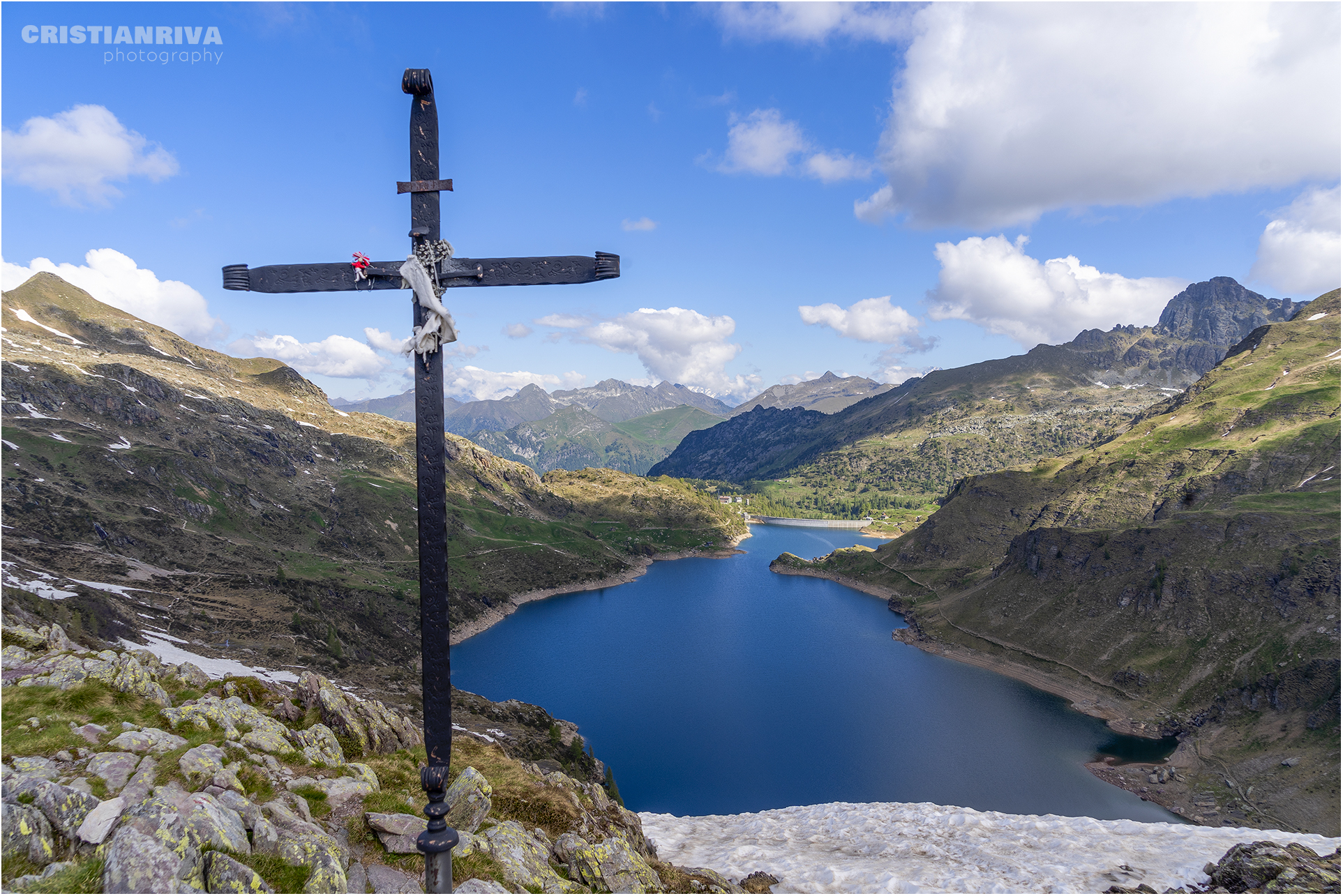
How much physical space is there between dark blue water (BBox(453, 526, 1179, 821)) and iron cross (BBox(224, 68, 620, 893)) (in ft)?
201

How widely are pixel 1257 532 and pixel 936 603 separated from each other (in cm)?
5840

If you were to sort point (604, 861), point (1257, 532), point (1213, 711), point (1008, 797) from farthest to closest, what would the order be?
1. point (1257, 532)
2. point (1213, 711)
3. point (1008, 797)
4. point (604, 861)

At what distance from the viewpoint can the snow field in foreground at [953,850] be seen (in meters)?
25.7

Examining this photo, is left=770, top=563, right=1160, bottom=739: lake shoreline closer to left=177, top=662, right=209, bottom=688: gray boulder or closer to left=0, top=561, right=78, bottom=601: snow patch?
left=177, top=662, right=209, bottom=688: gray boulder

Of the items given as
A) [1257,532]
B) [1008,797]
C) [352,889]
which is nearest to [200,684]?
[352,889]

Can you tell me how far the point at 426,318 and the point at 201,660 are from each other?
74.3 meters

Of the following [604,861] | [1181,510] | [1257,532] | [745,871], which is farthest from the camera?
[1181,510]

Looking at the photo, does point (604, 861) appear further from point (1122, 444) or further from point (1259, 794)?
point (1122, 444)

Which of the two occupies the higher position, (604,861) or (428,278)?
(428,278)

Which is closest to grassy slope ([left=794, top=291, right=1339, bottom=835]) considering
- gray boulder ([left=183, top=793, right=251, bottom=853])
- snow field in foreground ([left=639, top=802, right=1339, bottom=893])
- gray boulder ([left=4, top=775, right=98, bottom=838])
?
snow field in foreground ([left=639, top=802, right=1339, bottom=893])

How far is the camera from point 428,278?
314 inches

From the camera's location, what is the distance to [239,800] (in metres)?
10.9

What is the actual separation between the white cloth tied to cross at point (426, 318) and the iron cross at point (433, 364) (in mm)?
168

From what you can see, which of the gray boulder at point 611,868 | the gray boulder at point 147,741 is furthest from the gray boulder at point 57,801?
the gray boulder at point 611,868
